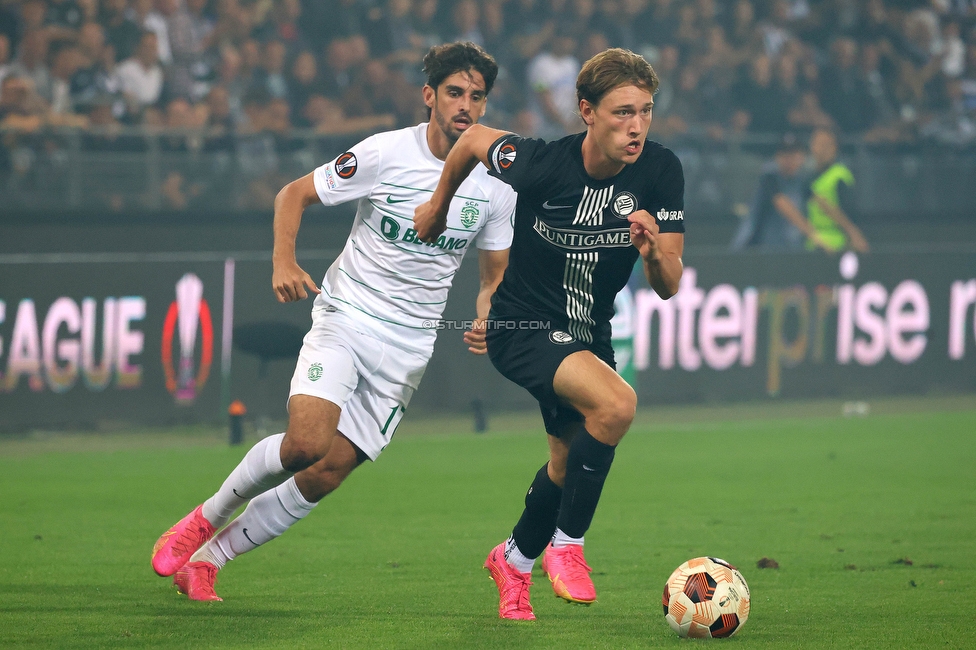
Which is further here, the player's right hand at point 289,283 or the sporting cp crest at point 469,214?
the sporting cp crest at point 469,214

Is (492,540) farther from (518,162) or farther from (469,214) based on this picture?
(518,162)

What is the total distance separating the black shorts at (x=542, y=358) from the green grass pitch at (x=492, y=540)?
77 centimetres

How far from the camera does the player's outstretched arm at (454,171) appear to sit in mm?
4895

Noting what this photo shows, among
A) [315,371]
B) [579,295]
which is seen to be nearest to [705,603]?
[579,295]

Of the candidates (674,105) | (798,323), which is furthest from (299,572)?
(674,105)

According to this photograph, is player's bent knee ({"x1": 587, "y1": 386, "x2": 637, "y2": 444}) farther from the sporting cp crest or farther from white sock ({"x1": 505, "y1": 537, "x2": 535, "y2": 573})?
the sporting cp crest

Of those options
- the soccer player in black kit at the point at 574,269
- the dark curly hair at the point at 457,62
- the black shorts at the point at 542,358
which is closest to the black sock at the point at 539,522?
the soccer player in black kit at the point at 574,269

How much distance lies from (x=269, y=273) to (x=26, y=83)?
8.45 feet

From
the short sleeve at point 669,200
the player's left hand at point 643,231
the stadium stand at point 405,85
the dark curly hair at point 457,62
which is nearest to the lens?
the player's left hand at point 643,231

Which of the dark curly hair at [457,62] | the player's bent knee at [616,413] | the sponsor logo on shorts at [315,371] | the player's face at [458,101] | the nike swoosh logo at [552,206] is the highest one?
the dark curly hair at [457,62]

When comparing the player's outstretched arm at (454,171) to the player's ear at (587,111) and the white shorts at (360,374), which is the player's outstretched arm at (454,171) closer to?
the player's ear at (587,111)

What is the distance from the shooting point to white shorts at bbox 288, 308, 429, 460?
17.0 ft

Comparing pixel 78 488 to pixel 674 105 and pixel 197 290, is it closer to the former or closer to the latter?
pixel 197 290

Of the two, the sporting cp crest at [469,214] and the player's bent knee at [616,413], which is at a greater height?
the sporting cp crest at [469,214]
